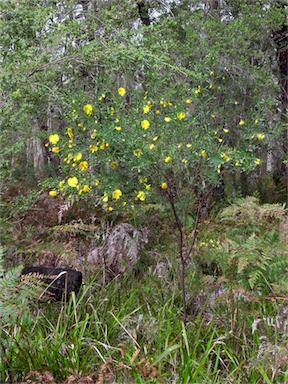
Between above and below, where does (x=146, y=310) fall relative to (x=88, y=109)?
below

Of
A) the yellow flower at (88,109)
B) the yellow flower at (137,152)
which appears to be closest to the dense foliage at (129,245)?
the yellow flower at (137,152)

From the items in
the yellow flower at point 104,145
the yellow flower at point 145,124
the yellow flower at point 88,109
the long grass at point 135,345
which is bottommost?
the long grass at point 135,345

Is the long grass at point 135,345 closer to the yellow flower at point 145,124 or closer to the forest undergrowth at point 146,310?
the forest undergrowth at point 146,310

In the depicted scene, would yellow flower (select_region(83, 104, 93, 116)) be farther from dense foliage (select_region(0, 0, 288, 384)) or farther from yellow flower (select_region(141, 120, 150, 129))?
yellow flower (select_region(141, 120, 150, 129))

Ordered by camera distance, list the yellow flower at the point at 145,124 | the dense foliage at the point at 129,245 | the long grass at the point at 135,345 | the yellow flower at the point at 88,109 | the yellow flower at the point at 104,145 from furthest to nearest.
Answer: the yellow flower at the point at 104,145
the yellow flower at the point at 88,109
the yellow flower at the point at 145,124
the dense foliage at the point at 129,245
the long grass at the point at 135,345

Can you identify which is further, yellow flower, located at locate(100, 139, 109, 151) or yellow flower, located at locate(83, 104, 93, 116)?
yellow flower, located at locate(100, 139, 109, 151)

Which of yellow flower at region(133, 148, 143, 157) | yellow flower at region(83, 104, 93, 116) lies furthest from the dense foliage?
yellow flower at region(83, 104, 93, 116)

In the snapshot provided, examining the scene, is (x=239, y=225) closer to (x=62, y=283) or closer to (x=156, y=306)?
(x=156, y=306)

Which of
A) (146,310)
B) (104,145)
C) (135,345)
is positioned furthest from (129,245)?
(135,345)

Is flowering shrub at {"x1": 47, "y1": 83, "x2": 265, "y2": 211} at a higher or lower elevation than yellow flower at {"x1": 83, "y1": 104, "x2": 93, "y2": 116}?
→ lower

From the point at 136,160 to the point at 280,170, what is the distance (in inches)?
198

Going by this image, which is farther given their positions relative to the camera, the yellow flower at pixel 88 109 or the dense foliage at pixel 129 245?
the yellow flower at pixel 88 109

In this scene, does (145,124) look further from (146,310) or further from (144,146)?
(146,310)

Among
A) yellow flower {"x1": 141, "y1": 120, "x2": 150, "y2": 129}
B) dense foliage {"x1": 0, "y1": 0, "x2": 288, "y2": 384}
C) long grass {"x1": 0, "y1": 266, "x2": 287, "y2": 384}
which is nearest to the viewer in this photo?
long grass {"x1": 0, "y1": 266, "x2": 287, "y2": 384}
